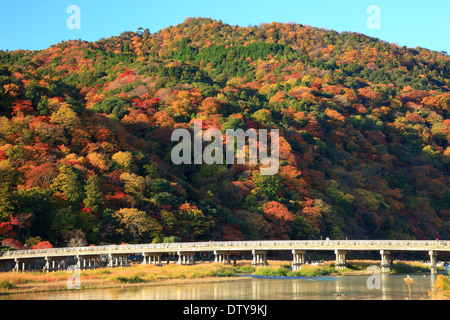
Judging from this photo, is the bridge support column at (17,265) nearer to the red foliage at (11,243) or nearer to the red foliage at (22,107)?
the red foliage at (11,243)

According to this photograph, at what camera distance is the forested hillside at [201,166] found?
262ft

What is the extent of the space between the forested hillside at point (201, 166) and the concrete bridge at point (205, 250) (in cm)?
277

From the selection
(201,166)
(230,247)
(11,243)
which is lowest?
(230,247)

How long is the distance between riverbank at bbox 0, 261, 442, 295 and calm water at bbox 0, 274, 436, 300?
279 cm

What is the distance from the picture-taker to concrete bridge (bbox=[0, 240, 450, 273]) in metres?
67.3

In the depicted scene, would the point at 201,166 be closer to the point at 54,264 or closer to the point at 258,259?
the point at 258,259

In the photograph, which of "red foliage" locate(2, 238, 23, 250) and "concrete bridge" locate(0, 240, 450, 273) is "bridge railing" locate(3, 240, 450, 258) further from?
"red foliage" locate(2, 238, 23, 250)

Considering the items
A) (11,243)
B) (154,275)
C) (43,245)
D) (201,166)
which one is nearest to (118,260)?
(43,245)

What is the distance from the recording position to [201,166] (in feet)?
358

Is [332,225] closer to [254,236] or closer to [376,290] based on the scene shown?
[254,236]

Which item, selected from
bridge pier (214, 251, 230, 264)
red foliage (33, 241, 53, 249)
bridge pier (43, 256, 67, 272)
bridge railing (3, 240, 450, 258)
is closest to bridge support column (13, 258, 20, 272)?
bridge railing (3, 240, 450, 258)

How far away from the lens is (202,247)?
71438 millimetres

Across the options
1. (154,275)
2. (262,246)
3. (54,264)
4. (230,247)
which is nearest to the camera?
(154,275)

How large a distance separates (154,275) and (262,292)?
48.2 ft
